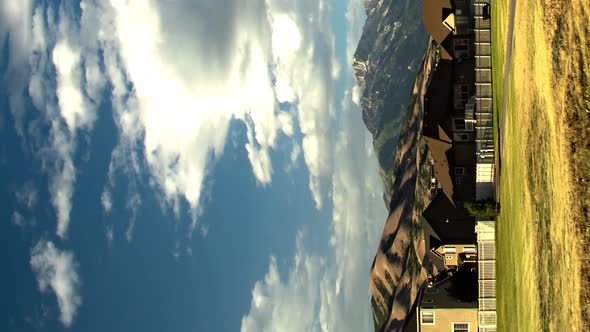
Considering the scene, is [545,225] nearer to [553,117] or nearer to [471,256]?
[553,117]

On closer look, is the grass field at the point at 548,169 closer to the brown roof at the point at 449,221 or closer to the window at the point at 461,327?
the window at the point at 461,327

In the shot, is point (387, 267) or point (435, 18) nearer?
point (435, 18)

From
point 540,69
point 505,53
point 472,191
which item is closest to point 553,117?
point 540,69

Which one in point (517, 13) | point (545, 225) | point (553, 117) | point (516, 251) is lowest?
point (516, 251)

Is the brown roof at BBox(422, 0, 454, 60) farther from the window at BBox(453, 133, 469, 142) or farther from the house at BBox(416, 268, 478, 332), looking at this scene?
the house at BBox(416, 268, 478, 332)

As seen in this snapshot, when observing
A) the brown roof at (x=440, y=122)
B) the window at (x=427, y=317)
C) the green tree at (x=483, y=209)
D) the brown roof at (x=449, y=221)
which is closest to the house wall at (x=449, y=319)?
the window at (x=427, y=317)

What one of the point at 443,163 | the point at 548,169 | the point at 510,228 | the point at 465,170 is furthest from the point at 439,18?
the point at 548,169

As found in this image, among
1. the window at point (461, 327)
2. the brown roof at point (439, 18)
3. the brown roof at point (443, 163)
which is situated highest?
the brown roof at point (439, 18)
